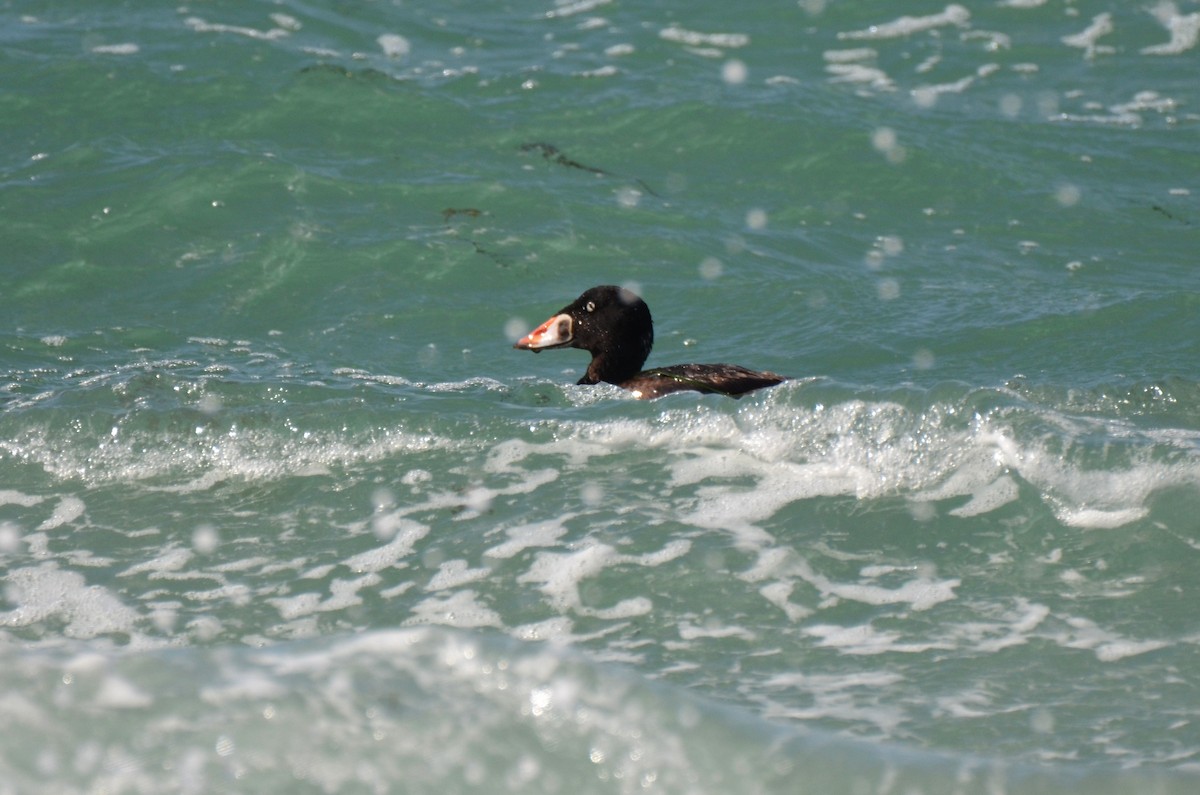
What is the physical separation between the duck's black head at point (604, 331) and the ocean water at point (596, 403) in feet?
1.21

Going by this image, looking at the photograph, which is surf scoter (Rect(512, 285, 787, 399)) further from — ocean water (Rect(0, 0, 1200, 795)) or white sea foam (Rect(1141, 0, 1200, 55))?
white sea foam (Rect(1141, 0, 1200, 55))

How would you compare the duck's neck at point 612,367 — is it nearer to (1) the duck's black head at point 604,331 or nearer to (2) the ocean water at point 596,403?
(1) the duck's black head at point 604,331

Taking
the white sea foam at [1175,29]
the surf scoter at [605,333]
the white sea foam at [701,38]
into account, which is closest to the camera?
the surf scoter at [605,333]

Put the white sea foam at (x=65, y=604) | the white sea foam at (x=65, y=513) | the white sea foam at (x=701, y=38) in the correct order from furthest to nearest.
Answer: the white sea foam at (x=701, y=38)
the white sea foam at (x=65, y=513)
the white sea foam at (x=65, y=604)

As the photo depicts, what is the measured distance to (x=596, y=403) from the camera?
22.3 feet

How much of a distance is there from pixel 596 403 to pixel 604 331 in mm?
1229

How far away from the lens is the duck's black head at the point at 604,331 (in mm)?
7973

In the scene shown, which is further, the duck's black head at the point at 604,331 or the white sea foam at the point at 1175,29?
the white sea foam at the point at 1175,29

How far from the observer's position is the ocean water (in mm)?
4027

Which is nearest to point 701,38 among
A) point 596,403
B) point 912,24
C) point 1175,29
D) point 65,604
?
point 912,24

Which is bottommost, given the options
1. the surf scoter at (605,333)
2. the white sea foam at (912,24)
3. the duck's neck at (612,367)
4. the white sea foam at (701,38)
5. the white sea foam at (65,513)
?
the white sea foam at (65,513)

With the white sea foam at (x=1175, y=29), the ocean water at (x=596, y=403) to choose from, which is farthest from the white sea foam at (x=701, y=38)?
the white sea foam at (x=1175, y=29)

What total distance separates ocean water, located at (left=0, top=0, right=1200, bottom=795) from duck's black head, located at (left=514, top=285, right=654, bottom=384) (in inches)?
14.5

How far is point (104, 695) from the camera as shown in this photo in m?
4.03
